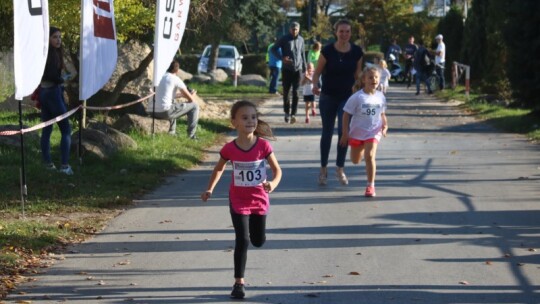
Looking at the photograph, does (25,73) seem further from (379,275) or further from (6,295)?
(379,275)

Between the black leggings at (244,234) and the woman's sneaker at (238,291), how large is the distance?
7cm

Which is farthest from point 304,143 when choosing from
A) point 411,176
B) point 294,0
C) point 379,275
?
point 294,0

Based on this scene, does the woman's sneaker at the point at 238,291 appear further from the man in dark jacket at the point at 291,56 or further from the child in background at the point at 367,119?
the man in dark jacket at the point at 291,56

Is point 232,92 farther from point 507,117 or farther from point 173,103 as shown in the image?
point 173,103

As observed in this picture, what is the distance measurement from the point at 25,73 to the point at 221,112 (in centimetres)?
1371

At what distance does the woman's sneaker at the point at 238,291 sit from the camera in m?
6.99

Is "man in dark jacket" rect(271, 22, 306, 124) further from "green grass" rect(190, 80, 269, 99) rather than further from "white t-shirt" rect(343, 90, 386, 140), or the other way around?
"green grass" rect(190, 80, 269, 99)

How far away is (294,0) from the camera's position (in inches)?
2489

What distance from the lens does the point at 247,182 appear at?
23.5ft

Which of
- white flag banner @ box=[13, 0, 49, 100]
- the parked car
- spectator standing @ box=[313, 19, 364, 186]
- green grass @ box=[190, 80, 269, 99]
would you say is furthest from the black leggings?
the parked car

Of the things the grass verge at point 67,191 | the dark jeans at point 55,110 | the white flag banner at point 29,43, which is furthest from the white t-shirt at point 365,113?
the white flag banner at point 29,43

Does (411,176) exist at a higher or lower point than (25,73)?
lower

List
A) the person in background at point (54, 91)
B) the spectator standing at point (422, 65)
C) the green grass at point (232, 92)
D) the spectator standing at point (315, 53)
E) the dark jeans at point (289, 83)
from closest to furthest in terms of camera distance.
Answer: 1. the person in background at point (54, 91)
2. the dark jeans at point (289, 83)
3. the spectator standing at point (315, 53)
4. the green grass at point (232, 92)
5. the spectator standing at point (422, 65)

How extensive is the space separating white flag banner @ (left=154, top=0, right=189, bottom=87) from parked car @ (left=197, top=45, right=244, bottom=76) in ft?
96.8
